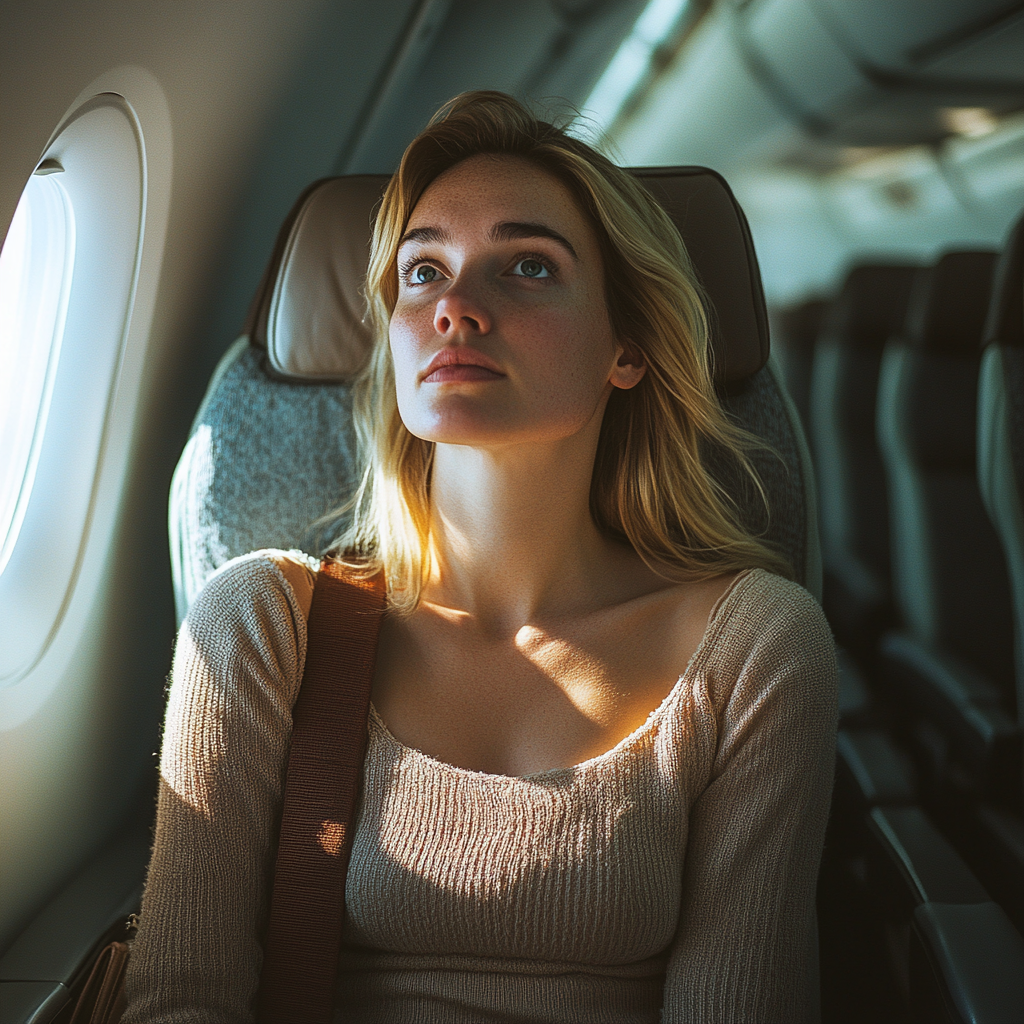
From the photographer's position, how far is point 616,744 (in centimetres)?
121

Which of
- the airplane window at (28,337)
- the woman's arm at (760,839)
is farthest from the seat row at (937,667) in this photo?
the airplane window at (28,337)

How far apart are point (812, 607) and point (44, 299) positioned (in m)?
1.25

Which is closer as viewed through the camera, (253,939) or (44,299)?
(253,939)

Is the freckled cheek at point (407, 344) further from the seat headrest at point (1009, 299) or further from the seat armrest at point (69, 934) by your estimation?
the seat headrest at point (1009, 299)

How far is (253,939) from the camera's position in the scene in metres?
1.17

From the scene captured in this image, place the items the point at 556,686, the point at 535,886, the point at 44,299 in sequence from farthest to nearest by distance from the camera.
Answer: the point at 44,299, the point at 556,686, the point at 535,886

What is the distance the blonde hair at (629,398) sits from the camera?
1.35 m

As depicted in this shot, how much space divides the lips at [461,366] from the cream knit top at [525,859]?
1.24ft

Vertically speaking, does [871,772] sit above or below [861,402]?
below

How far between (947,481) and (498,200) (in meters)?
1.84

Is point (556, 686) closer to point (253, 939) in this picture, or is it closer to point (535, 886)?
point (535, 886)

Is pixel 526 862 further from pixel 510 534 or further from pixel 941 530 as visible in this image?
pixel 941 530

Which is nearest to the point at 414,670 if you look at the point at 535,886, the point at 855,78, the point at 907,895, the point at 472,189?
the point at 535,886

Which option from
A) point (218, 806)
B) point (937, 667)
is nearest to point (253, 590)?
point (218, 806)
